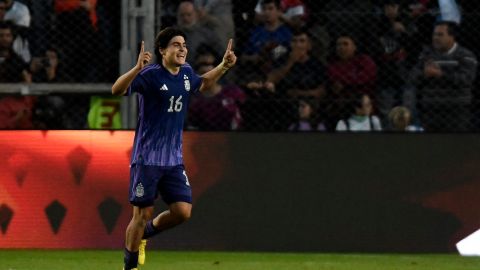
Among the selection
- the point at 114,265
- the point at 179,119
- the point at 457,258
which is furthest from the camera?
the point at 457,258

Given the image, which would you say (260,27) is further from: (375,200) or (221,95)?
(375,200)

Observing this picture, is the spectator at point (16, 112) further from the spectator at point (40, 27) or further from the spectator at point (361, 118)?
the spectator at point (361, 118)

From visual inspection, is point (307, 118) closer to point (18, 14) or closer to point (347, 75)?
point (347, 75)

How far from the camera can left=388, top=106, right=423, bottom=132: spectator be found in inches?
501

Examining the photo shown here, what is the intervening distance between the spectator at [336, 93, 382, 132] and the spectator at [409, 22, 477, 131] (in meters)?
0.46

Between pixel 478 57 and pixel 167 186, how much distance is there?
3806 mm

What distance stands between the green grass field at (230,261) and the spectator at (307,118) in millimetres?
1220

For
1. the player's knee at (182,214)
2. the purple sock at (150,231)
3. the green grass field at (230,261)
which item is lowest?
the green grass field at (230,261)

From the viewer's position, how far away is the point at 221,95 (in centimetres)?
1275

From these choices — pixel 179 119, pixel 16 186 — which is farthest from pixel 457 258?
pixel 16 186

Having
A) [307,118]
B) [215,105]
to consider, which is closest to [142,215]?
[215,105]

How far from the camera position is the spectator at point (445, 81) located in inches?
496

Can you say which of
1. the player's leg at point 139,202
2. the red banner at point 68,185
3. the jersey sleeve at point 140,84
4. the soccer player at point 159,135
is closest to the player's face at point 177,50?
the soccer player at point 159,135

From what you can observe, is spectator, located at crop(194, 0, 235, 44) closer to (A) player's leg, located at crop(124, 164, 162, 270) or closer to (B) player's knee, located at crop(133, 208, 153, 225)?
(A) player's leg, located at crop(124, 164, 162, 270)
